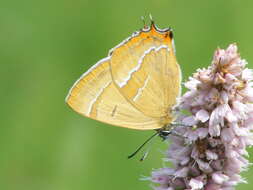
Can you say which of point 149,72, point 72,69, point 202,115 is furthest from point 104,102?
point 72,69

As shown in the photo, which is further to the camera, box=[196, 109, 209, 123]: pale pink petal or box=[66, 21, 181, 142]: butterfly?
box=[66, 21, 181, 142]: butterfly

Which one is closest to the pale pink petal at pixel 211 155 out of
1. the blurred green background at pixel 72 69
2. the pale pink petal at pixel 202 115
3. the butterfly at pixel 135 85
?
the pale pink petal at pixel 202 115

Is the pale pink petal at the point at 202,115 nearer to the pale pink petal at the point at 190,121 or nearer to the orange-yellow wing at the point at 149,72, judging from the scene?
the pale pink petal at the point at 190,121

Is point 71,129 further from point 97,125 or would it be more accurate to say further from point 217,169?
point 217,169

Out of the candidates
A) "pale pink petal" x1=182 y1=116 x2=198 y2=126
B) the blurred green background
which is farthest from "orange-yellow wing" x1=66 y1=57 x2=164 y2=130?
the blurred green background

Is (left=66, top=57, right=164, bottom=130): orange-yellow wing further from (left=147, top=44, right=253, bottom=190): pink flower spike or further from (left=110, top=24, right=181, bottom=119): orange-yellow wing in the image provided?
(left=147, top=44, right=253, bottom=190): pink flower spike

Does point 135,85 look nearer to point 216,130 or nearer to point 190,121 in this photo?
point 190,121
